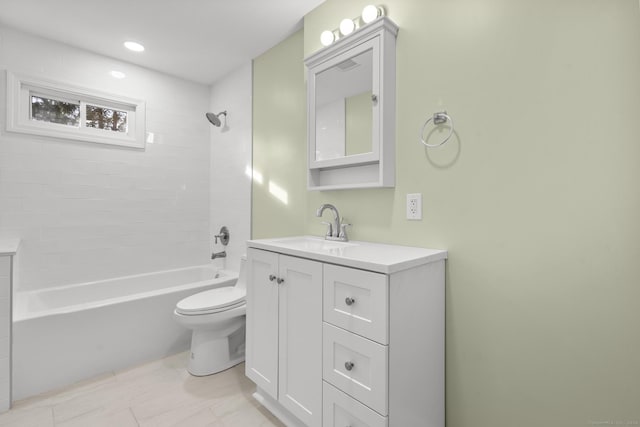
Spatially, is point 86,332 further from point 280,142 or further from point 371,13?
point 371,13

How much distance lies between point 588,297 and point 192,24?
107 inches

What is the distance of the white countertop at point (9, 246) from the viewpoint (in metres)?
1.74

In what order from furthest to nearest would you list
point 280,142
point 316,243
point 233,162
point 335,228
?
point 233,162, point 280,142, point 335,228, point 316,243

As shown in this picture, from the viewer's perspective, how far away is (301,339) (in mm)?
1452

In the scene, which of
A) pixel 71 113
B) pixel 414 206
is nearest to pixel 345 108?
pixel 414 206

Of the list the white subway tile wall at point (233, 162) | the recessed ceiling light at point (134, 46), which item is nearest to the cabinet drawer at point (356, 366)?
the white subway tile wall at point (233, 162)

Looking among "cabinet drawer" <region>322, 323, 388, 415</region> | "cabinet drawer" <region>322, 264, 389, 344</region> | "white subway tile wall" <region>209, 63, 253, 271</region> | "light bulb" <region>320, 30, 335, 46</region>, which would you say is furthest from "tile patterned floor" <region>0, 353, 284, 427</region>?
"light bulb" <region>320, 30, 335, 46</region>

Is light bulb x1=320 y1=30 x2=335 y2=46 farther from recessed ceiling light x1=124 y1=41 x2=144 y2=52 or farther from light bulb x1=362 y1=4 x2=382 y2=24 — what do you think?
recessed ceiling light x1=124 y1=41 x2=144 y2=52

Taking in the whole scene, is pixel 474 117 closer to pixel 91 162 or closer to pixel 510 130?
pixel 510 130

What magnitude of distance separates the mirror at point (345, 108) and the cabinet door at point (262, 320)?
732mm

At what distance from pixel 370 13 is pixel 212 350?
226cm

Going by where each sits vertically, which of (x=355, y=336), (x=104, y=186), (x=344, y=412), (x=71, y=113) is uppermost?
(x=71, y=113)

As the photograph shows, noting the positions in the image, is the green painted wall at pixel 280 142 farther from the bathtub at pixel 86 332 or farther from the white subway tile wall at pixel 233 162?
the bathtub at pixel 86 332

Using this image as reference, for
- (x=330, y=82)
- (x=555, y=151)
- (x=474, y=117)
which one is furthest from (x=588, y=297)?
(x=330, y=82)
